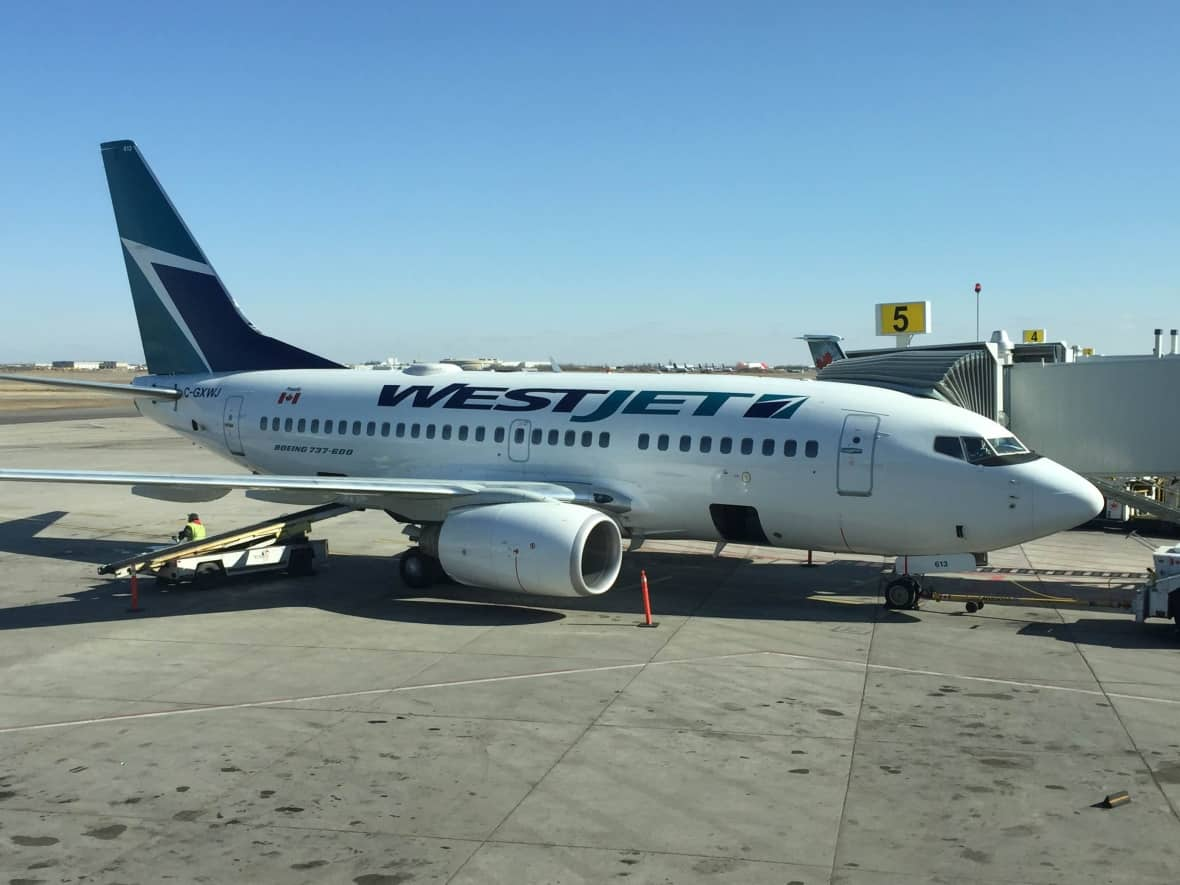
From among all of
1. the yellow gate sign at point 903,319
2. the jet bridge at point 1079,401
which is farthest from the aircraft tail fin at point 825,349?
the jet bridge at point 1079,401

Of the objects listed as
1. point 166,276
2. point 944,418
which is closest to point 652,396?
point 944,418

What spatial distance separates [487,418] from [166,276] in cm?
1086

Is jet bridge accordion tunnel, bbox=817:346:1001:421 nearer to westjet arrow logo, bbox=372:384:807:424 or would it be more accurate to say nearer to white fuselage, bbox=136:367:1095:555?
white fuselage, bbox=136:367:1095:555

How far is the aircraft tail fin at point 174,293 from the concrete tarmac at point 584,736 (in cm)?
819

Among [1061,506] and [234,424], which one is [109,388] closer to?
[234,424]

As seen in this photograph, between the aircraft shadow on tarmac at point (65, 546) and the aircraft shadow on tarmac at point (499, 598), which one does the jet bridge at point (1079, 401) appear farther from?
the aircraft shadow on tarmac at point (65, 546)

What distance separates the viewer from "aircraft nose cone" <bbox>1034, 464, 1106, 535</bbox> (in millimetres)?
17656

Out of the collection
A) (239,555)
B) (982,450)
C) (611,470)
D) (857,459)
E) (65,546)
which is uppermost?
(982,450)

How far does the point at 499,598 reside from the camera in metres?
20.4

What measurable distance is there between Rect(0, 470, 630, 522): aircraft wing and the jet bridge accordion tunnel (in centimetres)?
670

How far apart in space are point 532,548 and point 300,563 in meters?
7.05

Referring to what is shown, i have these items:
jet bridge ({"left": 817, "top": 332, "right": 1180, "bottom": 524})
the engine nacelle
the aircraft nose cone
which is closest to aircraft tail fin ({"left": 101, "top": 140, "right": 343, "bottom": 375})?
the engine nacelle

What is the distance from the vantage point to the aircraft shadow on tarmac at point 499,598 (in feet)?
61.5

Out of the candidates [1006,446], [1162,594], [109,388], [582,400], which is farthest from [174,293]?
[1162,594]
